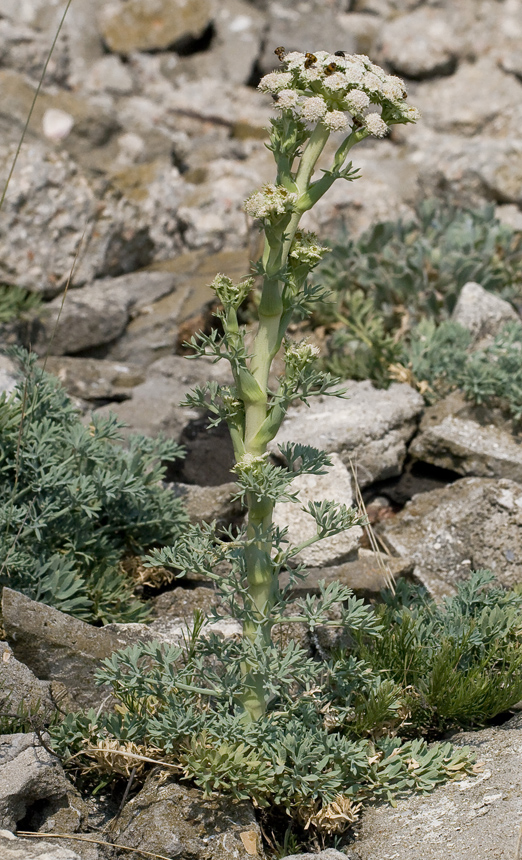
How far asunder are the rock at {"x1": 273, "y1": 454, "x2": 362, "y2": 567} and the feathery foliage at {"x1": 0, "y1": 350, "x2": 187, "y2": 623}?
649 mm

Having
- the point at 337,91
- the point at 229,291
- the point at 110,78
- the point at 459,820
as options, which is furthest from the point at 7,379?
the point at 110,78

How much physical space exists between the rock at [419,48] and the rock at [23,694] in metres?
11.6

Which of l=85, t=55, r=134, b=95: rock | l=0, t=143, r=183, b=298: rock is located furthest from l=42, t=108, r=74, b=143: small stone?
l=85, t=55, r=134, b=95: rock

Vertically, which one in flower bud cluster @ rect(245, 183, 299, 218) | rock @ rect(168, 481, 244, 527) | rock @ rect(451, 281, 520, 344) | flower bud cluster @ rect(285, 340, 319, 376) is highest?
flower bud cluster @ rect(245, 183, 299, 218)

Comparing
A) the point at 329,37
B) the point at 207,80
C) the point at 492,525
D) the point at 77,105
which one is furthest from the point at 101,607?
the point at 329,37

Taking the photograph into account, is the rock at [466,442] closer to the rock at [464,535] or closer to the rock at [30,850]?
the rock at [464,535]

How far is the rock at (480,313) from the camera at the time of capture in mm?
6527

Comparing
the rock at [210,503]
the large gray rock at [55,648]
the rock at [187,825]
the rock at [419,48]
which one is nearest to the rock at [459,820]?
the rock at [187,825]

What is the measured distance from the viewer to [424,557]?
4.94 metres

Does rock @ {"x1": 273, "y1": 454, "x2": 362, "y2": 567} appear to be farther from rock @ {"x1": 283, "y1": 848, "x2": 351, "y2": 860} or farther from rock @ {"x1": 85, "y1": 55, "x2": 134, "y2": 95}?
rock @ {"x1": 85, "y1": 55, "x2": 134, "y2": 95}

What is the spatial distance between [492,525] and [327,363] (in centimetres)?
210

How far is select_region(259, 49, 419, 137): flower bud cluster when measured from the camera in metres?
2.84

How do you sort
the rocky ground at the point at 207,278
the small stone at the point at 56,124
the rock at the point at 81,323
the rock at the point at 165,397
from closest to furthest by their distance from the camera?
the rocky ground at the point at 207,278, the rock at the point at 165,397, the rock at the point at 81,323, the small stone at the point at 56,124

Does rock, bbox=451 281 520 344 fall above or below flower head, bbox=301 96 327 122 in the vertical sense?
below
